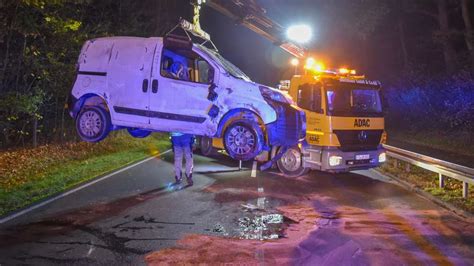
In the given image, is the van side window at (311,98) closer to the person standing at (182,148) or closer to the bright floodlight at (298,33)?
the bright floodlight at (298,33)

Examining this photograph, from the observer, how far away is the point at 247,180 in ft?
41.7

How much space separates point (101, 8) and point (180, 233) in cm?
1537

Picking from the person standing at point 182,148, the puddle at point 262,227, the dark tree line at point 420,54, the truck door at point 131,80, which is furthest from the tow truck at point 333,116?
the dark tree line at point 420,54

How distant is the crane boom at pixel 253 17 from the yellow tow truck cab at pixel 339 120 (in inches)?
74.6

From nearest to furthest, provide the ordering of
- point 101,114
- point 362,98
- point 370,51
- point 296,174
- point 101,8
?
point 101,114, point 362,98, point 296,174, point 101,8, point 370,51

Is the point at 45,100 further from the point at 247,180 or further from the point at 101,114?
the point at 101,114

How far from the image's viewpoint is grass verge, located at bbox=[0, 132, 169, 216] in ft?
34.4

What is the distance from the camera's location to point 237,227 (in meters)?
7.70

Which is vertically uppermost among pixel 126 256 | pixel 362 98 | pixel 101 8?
pixel 101 8

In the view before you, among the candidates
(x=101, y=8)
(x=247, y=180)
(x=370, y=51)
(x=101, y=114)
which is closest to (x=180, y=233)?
(x=101, y=114)

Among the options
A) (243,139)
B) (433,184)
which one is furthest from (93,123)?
(433,184)

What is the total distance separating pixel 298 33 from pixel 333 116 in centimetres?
370

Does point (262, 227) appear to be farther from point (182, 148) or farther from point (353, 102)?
point (353, 102)

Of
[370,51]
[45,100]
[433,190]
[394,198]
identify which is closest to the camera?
[394,198]
